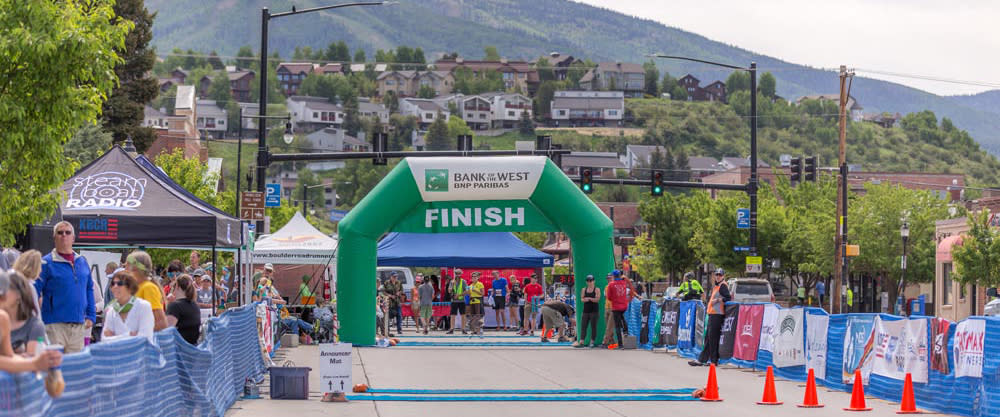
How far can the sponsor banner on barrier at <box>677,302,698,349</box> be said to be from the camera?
84.1ft

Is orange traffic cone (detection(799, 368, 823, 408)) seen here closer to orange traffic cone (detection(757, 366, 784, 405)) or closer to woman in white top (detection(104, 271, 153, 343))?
orange traffic cone (detection(757, 366, 784, 405))

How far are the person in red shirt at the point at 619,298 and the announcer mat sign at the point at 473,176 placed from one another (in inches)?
110

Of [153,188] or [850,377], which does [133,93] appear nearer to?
[153,188]

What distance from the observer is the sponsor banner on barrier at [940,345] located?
15.5 m

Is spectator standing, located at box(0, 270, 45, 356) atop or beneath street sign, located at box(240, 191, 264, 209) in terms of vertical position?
beneath

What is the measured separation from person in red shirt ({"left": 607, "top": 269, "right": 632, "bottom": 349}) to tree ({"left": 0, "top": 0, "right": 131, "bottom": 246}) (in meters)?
13.1

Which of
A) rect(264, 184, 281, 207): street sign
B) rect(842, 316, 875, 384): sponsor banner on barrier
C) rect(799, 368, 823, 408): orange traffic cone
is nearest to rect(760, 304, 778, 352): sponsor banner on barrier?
rect(842, 316, 875, 384): sponsor banner on barrier

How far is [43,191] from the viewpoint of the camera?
16.9 m

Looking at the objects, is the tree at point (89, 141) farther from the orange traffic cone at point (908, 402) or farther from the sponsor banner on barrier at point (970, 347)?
the sponsor banner on barrier at point (970, 347)

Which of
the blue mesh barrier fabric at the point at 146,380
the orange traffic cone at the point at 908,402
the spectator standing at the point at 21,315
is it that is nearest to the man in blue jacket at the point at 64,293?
the blue mesh barrier fabric at the point at 146,380

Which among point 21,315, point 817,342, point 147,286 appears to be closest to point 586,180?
point 817,342

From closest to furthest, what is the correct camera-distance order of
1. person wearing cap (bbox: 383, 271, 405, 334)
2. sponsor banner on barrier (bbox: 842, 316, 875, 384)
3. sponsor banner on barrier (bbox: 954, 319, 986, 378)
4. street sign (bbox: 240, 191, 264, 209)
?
sponsor banner on barrier (bbox: 954, 319, 986, 378), sponsor banner on barrier (bbox: 842, 316, 875, 384), street sign (bbox: 240, 191, 264, 209), person wearing cap (bbox: 383, 271, 405, 334)

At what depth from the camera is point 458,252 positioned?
36.8 m

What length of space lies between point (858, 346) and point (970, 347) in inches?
129
